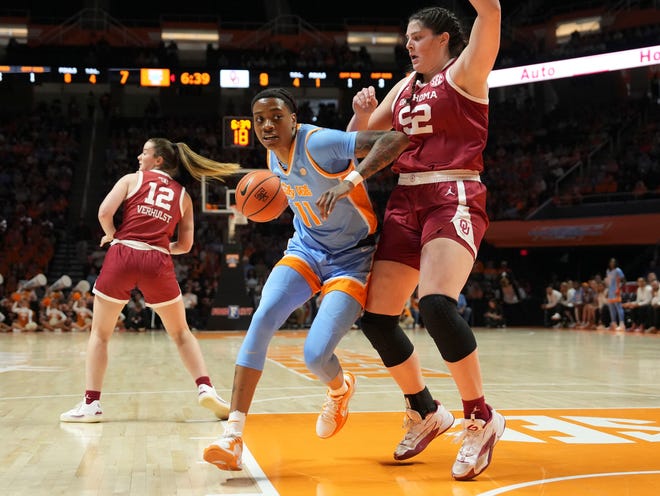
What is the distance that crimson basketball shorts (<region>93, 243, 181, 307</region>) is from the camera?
5562 millimetres

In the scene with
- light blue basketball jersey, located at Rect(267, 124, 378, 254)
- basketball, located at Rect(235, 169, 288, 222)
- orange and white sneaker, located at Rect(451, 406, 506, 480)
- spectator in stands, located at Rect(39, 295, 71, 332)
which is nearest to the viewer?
orange and white sneaker, located at Rect(451, 406, 506, 480)

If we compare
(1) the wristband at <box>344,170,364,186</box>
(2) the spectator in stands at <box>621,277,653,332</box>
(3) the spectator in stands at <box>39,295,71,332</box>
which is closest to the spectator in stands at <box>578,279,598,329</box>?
(2) the spectator in stands at <box>621,277,653,332</box>

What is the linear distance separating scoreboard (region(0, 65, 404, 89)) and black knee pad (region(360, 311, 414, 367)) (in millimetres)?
19792

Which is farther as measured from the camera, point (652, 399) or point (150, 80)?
point (150, 80)

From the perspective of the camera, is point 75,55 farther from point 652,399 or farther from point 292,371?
point 652,399

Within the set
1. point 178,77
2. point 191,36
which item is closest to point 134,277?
point 178,77

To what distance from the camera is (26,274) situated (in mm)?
20625

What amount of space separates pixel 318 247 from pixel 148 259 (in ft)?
6.13

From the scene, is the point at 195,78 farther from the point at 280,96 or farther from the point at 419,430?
the point at 419,430

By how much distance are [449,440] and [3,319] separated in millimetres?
15663

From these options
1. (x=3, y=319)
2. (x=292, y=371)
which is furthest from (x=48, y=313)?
(x=292, y=371)

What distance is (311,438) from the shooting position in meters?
4.73

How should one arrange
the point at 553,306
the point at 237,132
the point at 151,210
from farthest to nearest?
the point at 553,306, the point at 237,132, the point at 151,210

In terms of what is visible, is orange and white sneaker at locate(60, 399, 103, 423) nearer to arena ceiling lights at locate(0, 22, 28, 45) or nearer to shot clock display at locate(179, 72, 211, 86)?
shot clock display at locate(179, 72, 211, 86)
